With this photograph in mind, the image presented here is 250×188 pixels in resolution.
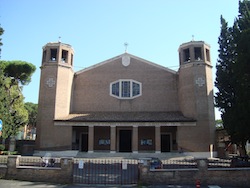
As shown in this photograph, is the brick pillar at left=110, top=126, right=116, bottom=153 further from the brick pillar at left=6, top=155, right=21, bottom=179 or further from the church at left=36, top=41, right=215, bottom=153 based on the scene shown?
the brick pillar at left=6, top=155, right=21, bottom=179

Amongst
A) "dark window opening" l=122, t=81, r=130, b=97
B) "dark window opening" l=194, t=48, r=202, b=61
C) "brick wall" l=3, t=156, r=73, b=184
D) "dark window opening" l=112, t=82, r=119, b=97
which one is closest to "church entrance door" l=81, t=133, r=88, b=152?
"dark window opening" l=112, t=82, r=119, b=97

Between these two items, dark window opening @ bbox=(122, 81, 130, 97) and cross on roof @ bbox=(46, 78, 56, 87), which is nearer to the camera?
cross on roof @ bbox=(46, 78, 56, 87)

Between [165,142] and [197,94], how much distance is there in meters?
6.46

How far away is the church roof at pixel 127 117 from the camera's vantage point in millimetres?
24578

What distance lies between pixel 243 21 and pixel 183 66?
11.2 metres

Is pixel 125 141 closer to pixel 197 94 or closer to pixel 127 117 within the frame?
pixel 127 117

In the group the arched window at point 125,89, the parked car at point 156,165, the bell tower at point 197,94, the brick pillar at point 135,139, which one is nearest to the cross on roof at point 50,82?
the arched window at point 125,89

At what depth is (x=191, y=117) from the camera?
25078 mm

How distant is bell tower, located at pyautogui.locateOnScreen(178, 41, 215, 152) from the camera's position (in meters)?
24.4

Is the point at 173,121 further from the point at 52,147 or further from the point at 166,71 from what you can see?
the point at 52,147

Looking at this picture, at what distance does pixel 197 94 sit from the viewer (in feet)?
83.3

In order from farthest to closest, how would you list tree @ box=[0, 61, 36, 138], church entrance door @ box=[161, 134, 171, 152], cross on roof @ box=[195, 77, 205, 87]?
tree @ box=[0, 61, 36, 138], church entrance door @ box=[161, 134, 171, 152], cross on roof @ box=[195, 77, 205, 87]

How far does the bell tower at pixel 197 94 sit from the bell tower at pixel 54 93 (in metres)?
12.4

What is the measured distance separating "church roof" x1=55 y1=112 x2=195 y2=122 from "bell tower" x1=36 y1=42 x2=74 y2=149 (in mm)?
1245
